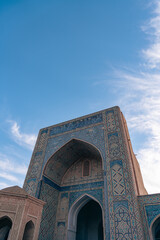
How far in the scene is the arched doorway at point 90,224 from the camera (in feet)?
27.2

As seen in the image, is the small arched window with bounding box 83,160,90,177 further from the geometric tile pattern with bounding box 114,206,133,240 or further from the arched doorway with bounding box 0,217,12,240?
the arched doorway with bounding box 0,217,12,240

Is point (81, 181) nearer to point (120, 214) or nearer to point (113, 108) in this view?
point (120, 214)

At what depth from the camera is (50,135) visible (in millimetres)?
9211

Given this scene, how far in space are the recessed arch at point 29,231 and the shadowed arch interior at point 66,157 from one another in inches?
146

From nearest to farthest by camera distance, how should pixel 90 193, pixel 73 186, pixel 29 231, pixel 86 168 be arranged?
pixel 29 231 → pixel 90 193 → pixel 73 186 → pixel 86 168

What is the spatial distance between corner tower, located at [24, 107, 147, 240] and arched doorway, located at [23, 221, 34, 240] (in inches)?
94.3

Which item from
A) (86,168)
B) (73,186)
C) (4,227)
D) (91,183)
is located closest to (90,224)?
(73,186)

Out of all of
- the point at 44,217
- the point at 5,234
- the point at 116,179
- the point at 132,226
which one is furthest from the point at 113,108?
the point at 5,234

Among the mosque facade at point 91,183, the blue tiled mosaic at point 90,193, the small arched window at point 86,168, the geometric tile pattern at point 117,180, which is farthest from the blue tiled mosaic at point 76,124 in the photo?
the blue tiled mosaic at point 90,193

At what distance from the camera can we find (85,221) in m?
8.83

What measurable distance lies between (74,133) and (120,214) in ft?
12.8

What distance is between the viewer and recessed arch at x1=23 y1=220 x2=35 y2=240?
13.4ft

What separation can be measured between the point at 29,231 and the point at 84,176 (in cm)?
439

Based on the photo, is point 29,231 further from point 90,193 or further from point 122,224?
point 90,193
